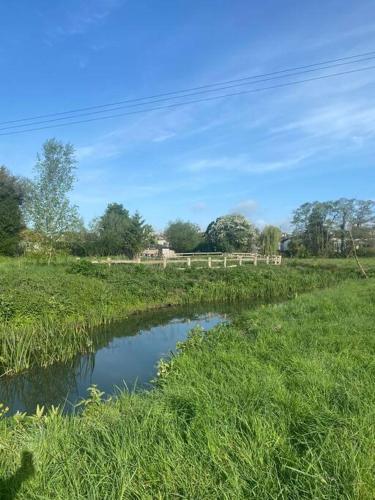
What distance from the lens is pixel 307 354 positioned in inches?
241

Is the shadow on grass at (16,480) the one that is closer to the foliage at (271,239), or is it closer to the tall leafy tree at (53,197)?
the tall leafy tree at (53,197)

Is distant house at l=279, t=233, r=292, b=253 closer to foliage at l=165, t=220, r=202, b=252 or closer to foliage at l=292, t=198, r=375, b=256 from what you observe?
foliage at l=292, t=198, r=375, b=256

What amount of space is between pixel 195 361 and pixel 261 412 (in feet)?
9.18

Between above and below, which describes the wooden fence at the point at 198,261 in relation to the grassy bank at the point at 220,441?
above

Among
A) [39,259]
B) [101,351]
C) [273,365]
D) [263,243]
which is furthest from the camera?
[263,243]

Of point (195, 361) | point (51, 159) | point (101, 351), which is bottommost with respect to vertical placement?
point (101, 351)

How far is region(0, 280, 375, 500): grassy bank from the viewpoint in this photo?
2.74 meters

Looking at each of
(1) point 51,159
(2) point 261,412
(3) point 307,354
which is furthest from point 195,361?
(1) point 51,159

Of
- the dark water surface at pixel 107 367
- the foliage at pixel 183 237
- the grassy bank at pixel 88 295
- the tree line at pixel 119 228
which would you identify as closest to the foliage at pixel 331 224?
the tree line at pixel 119 228

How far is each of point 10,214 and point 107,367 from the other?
26342mm

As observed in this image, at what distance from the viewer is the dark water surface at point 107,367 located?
7.00 metres

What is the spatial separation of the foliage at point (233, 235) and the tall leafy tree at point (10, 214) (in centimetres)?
2845

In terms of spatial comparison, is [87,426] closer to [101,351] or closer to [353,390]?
[353,390]

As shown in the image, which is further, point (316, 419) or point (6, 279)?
point (6, 279)
